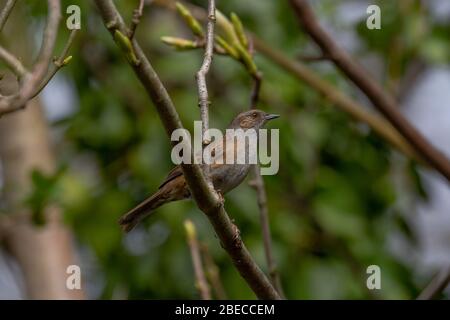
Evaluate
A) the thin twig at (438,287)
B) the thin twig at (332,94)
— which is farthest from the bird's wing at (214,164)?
the thin twig at (438,287)

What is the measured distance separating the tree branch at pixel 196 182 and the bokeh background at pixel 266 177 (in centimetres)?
195

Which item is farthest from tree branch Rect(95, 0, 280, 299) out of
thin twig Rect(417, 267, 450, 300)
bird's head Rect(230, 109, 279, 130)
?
bird's head Rect(230, 109, 279, 130)

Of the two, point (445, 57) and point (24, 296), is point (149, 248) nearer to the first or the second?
point (24, 296)

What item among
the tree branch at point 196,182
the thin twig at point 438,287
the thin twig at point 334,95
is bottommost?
the thin twig at point 438,287

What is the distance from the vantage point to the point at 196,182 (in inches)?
129

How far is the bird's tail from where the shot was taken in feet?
15.4

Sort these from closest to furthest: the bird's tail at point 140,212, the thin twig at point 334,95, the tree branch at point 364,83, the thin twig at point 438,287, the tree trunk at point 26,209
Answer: the thin twig at point 438,287 → the bird's tail at point 140,212 → the tree branch at point 364,83 → the thin twig at point 334,95 → the tree trunk at point 26,209

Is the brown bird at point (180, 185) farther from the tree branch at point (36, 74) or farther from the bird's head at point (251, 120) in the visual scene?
the tree branch at point (36, 74)

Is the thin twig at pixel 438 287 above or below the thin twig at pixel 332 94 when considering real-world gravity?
below

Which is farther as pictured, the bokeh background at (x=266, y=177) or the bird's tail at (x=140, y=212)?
the bokeh background at (x=266, y=177)

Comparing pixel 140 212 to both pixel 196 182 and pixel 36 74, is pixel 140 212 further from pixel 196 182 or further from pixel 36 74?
pixel 36 74

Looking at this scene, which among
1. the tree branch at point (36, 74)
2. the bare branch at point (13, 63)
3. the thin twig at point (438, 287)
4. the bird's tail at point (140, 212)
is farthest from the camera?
the bird's tail at point (140, 212)

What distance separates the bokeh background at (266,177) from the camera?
6.06 metres

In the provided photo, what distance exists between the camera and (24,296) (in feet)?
22.7
